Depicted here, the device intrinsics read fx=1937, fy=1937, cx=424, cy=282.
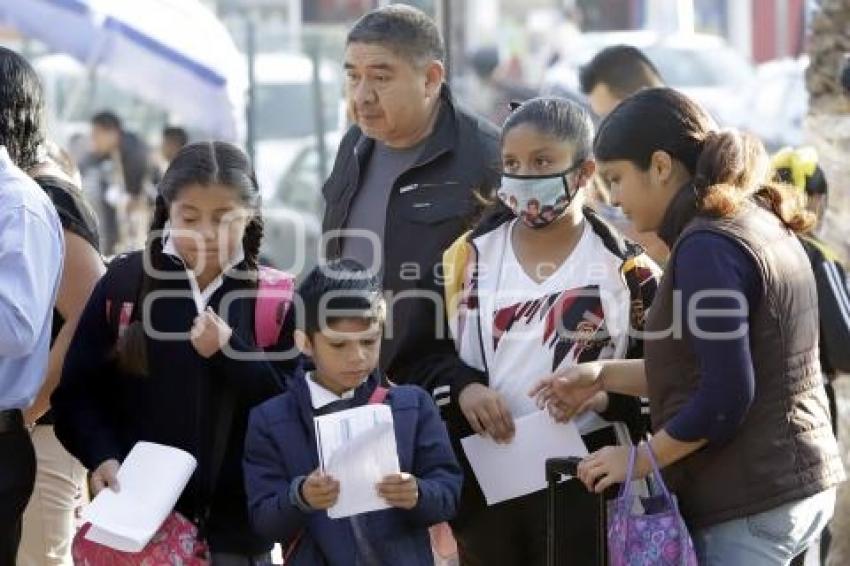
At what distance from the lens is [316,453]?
482 centimetres

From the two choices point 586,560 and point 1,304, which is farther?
point 586,560

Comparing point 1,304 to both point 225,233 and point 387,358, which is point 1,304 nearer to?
point 225,233

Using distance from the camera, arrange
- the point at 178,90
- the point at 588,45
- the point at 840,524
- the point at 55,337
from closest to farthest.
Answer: the point at 55,337
the point at 840,524
the point at 178,90
the point at 588,45

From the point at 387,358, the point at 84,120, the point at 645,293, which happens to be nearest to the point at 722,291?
the point at 645,293

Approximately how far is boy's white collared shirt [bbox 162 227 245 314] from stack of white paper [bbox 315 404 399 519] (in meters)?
0.62

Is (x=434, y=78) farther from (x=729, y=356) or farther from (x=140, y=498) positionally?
(x=729, y=356)

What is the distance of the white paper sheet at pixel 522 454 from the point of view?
16.9 ft

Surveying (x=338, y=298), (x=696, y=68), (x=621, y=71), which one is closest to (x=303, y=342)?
(x=338, y=298)

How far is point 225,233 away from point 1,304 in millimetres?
739

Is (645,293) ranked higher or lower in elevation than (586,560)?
Answer: higher

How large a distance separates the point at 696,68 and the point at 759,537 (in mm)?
18493

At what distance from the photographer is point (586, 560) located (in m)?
5.25

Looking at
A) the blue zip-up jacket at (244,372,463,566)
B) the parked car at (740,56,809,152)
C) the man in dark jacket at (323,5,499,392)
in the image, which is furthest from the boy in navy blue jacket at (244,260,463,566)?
the parked car at (740,56,809,152)

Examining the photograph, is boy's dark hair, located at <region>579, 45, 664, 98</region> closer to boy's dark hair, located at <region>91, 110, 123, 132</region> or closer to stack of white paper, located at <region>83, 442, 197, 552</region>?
stack of white paper, located at <region>83, 442, 197, 552</region>
